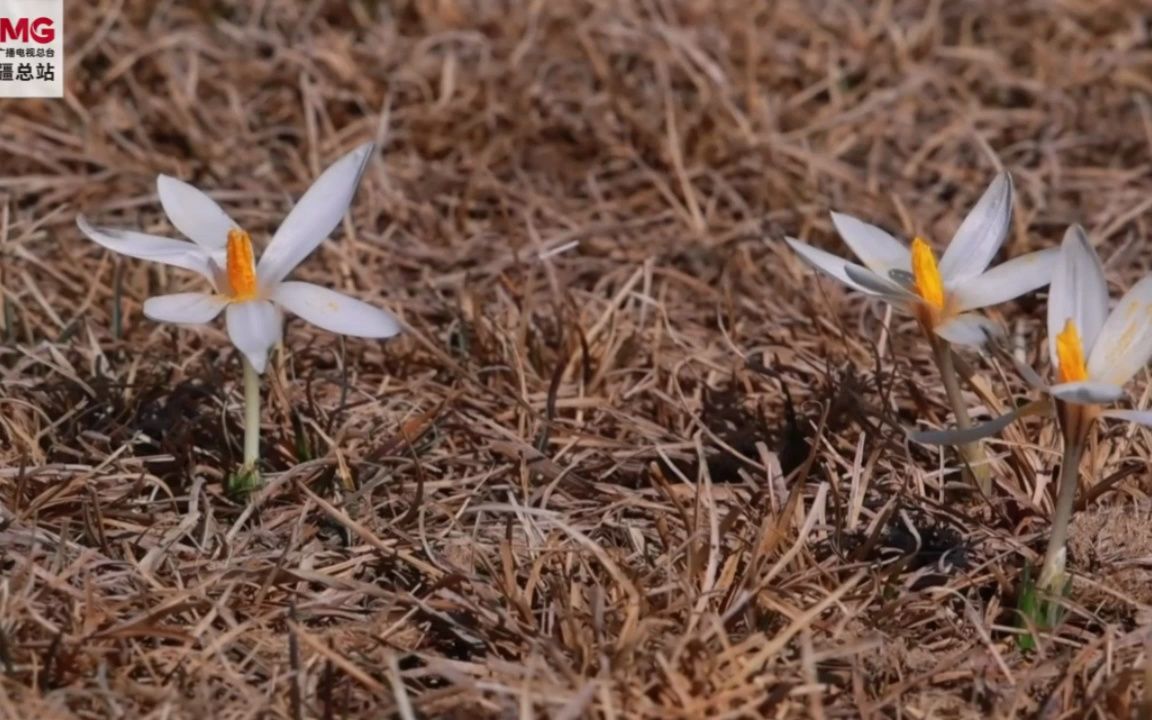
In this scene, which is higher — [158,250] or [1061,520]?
[158,250]

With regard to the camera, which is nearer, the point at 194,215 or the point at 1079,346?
the point at 1079,346

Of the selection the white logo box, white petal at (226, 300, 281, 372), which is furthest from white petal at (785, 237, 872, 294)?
the white logo box

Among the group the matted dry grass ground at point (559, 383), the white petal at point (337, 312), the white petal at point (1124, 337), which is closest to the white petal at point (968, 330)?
the white petal at point (1124, 337)

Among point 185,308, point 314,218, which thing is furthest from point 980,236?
point 185,308

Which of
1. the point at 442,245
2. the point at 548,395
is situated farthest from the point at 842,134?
the point at 548,395

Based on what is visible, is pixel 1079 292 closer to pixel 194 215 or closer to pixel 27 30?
pixel 194 215

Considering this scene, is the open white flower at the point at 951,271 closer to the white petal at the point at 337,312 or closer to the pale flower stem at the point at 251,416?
the white petal at the point at 337,312

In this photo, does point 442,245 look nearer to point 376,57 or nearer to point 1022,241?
point 376,57

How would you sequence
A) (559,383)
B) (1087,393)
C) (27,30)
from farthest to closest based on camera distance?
1. (27,30)
2. (559,383)
3. (1087,393)
